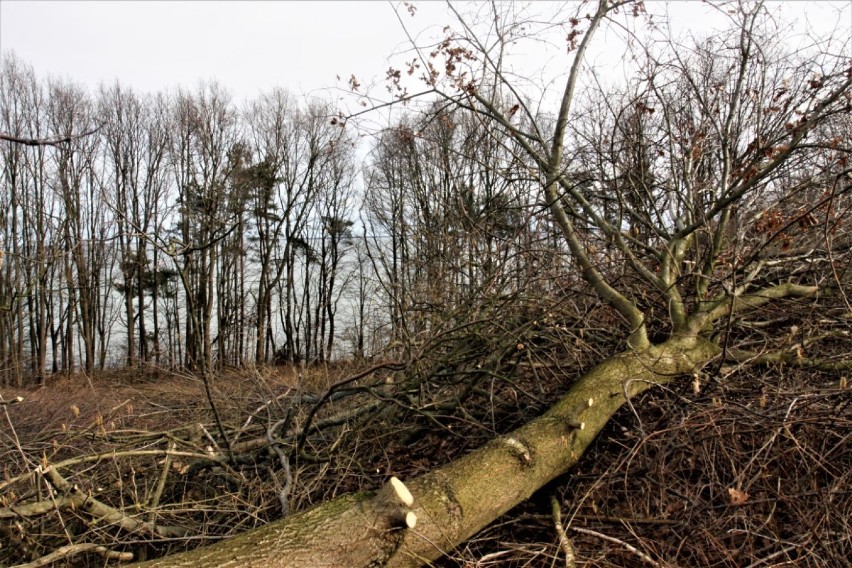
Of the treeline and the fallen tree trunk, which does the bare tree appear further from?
the treeline

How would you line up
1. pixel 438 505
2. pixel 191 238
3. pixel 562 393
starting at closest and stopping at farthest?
1. pixel 438 505
2. pixel 562 393
3. pixel 191 238

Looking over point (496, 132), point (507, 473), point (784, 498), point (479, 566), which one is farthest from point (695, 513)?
point (496, 132)

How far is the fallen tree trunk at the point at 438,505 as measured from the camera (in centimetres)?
217

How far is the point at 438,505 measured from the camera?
2.45 m

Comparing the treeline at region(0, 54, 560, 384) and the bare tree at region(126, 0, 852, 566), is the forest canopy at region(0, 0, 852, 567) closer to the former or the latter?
the bare tree at region(126, 0, 852, 566)

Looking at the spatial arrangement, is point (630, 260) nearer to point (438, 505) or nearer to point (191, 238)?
point (438, 505)

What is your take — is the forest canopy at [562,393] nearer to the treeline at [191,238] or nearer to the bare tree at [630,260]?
the bare tree at [630,260]

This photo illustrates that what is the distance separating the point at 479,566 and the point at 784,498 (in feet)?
4.64

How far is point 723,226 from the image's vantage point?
3828mm

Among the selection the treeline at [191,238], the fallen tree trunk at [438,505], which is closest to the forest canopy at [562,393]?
the fallen tree trunk at [438,505]

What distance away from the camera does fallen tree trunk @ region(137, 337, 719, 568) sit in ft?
7.13

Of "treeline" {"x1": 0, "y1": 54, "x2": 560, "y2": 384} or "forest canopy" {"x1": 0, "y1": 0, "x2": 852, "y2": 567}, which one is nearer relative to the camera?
"forest canopy" {"x1": 0, "y1": 0, "x2": 852, "y2": 567}

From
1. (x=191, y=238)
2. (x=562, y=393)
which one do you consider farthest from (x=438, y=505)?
(x=191, y=238)

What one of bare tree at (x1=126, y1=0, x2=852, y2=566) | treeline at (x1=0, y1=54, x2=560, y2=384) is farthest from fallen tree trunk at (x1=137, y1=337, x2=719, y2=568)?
treeline at (x1=0, y1=54, x2=560, y2=384)
